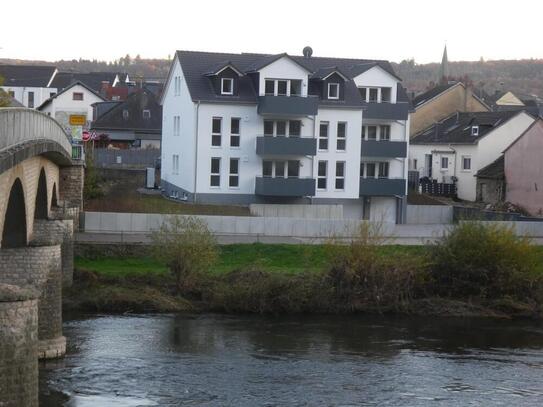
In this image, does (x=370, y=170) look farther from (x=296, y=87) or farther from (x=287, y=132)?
(x=296, y=87)

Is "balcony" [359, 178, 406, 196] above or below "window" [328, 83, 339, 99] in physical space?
below

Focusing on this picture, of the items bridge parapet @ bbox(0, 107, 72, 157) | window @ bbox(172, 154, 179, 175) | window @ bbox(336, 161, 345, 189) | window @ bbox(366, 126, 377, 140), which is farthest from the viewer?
window @ bbox(366, 126, 377, 140)

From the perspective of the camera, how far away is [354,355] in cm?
3738

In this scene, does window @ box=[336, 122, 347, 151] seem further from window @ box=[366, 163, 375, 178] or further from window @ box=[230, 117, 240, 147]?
window @ box=[230, 117, 240, 147]

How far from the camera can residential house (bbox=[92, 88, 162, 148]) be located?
94.9 meters

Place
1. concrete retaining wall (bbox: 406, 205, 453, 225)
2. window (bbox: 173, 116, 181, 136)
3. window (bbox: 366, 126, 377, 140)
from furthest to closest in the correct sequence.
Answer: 1. concrete retaining wall (bbox: 406, 205, 453, 225)
2. window (bbox: 366, 126, 377, 140)
3. window (bbox: 173, 116, 181, 136)

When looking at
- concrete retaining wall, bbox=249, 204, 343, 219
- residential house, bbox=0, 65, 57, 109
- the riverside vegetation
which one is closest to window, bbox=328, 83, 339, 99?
concrete retaining wall, bbox=249, 204, 343, 219

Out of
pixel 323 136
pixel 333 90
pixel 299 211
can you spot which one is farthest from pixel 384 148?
pixel 299 211

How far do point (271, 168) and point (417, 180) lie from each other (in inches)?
702

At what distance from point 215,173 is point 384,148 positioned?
10561mm

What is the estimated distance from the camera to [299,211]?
65375 mm

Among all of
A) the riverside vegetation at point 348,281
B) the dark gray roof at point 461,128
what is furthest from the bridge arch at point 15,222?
the dark gray roof at point 461,128

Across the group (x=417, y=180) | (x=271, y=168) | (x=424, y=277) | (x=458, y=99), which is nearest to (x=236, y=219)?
(x=271, y=168)

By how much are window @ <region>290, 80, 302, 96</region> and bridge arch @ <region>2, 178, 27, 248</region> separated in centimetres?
3241
